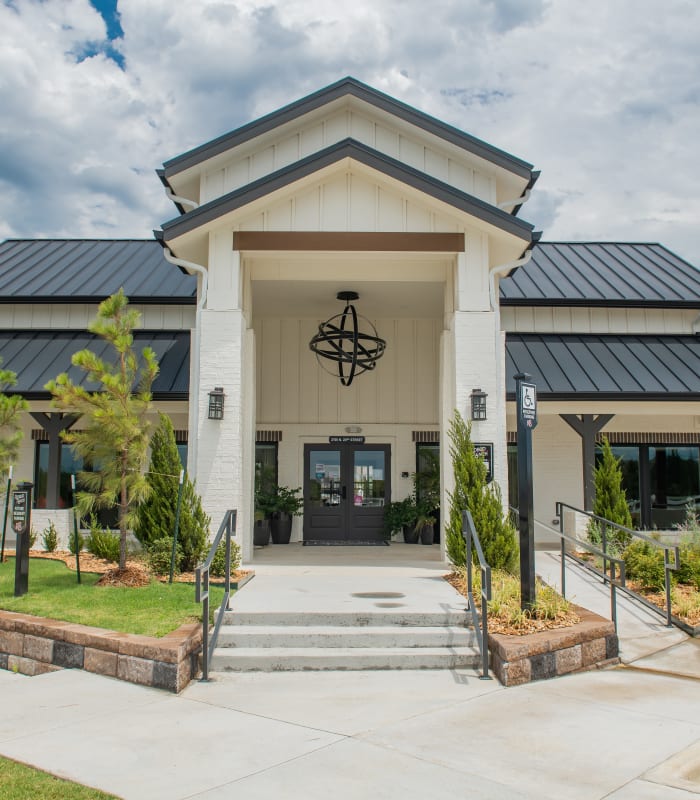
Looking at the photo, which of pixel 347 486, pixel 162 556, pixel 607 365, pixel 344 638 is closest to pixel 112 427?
pixel 162 556

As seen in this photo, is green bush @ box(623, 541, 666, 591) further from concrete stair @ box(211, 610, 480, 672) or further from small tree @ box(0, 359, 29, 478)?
small tree @ box(0, 359, 29, 478)

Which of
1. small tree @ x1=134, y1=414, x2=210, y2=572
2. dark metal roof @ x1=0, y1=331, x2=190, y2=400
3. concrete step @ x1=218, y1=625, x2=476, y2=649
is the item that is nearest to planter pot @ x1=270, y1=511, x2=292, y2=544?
dark metal roof @ x1=0, y1=331, x2=190, y2=400

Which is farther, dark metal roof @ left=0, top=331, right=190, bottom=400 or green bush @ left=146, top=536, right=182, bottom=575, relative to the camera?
dark metal roof @ left=0, top=331, right=190, bottom=400

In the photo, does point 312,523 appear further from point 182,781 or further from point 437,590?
point 182,781

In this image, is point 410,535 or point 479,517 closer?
point 479,517

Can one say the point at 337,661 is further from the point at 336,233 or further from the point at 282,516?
the point at 282,516

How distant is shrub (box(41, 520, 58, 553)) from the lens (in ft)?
43.6

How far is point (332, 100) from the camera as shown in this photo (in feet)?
42.4

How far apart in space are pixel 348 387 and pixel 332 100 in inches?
252

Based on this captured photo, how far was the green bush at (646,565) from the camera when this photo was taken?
10.3 meters

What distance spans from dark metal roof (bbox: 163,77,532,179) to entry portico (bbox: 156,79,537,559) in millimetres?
23

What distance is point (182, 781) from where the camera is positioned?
14.8 ft

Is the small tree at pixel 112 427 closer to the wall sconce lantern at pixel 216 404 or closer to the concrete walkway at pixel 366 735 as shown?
the wall sconce lantern at pixel 216 404

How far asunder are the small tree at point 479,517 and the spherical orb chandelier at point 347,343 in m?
4.36
